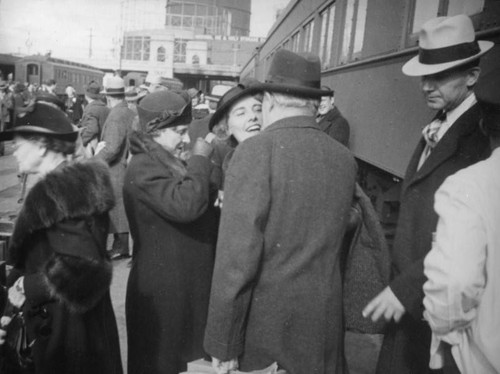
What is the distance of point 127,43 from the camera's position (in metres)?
Result: 52.9

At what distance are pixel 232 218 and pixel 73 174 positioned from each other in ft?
2.70

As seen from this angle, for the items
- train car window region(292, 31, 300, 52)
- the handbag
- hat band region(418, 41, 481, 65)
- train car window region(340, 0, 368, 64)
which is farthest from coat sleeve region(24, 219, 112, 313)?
train car window region(292, 31, 300, 52)

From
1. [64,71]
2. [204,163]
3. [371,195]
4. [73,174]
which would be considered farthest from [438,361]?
[64,71]

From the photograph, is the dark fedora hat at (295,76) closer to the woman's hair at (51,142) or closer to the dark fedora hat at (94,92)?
the woman's hair at (51,142)

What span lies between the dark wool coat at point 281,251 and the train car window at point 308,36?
260 inches

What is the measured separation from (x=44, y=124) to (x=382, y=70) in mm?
3270

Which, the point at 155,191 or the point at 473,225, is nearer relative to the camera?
the point at 473,225

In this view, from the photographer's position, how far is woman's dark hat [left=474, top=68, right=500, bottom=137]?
1524 millimetres

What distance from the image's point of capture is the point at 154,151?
8.30 ft

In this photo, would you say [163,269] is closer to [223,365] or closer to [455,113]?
[223,365]

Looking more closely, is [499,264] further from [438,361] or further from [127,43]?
[127,43]

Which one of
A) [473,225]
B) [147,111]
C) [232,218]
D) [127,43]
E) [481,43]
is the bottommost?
[232,218]

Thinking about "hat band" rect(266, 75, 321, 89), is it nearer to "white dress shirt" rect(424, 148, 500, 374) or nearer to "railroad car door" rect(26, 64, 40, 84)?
"white dress shirt" rect(424, 148, 500, 374)

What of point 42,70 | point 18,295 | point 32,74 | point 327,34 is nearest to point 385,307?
point 18,295
